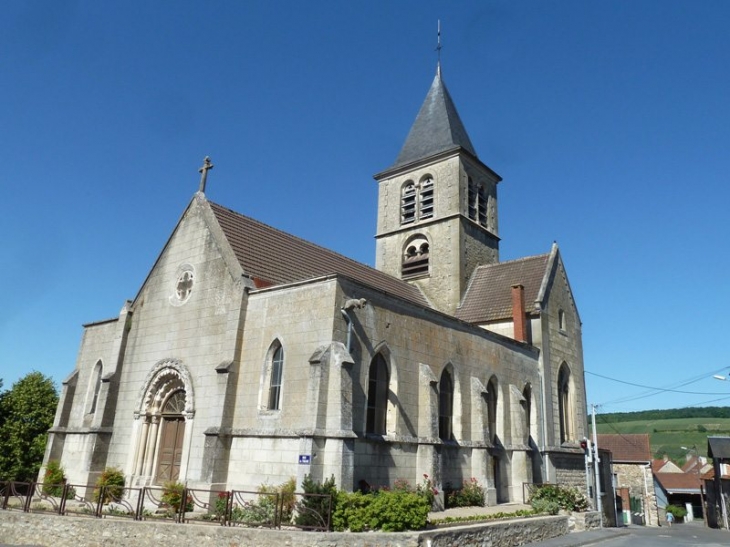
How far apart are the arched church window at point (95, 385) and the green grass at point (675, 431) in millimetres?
91247

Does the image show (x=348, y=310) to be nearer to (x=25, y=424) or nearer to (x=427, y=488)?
(x=427, y=488)

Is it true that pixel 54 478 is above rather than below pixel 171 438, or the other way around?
below

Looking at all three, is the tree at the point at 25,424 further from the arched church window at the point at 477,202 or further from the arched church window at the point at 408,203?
the arched church window at the point at 477,202

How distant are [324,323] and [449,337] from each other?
6.10m

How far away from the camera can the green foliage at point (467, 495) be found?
1797 cm

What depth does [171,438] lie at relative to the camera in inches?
722

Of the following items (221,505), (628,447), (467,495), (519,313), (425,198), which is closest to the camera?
(221,505)

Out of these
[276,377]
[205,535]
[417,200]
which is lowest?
[205,535]

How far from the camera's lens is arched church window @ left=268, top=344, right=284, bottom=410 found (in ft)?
52.6

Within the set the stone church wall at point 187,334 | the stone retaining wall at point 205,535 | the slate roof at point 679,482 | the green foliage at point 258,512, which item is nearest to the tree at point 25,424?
the stone church wall at point 187,334

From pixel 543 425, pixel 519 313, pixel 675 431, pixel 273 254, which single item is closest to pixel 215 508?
pixel 273 254

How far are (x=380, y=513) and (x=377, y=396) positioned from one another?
4.81 metres

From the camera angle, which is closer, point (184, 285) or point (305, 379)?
point (305, 379)

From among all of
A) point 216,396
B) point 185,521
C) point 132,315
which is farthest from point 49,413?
point 185,521
